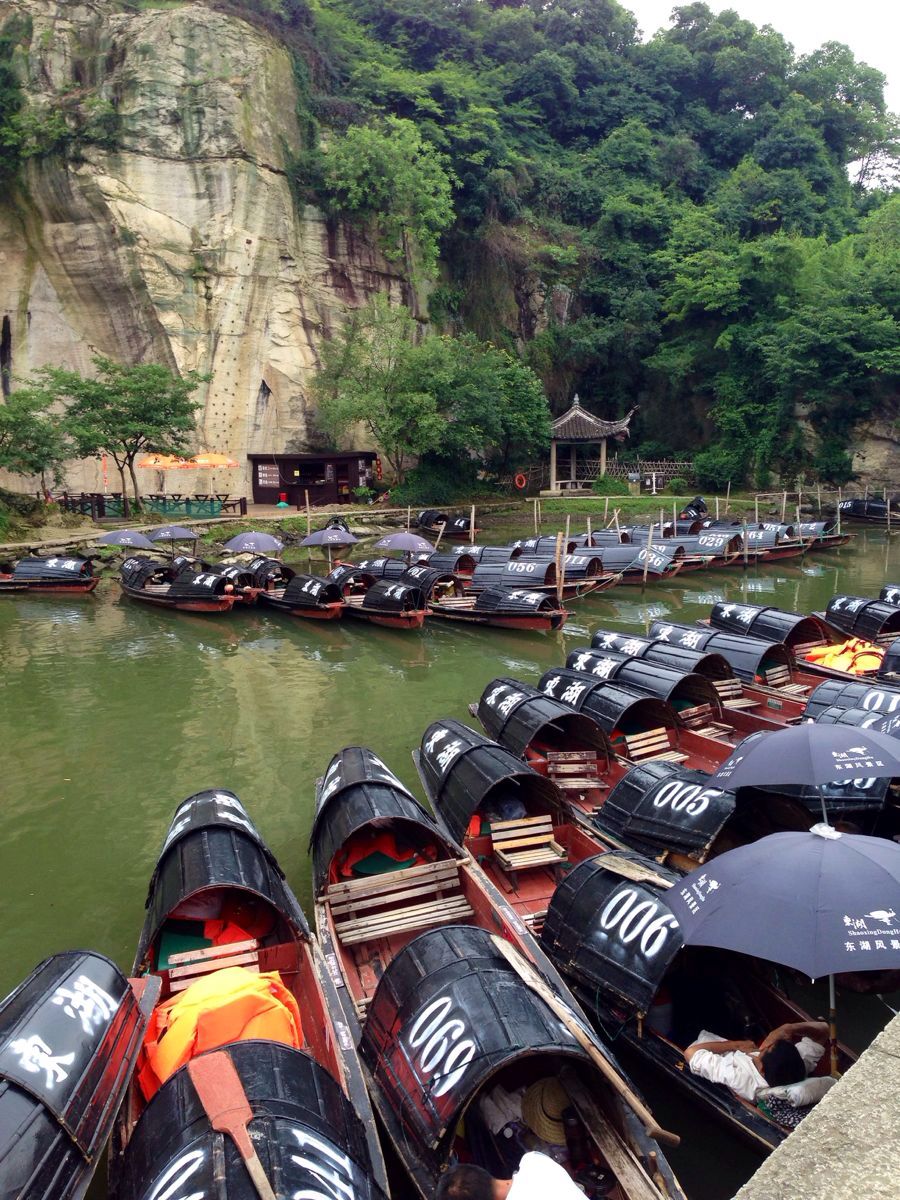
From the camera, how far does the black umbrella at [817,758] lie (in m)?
5.18

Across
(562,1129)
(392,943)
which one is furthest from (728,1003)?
(392,943)

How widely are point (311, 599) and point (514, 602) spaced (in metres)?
5.32

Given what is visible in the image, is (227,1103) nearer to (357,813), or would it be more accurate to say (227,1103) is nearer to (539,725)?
(357,813)

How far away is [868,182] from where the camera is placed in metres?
50.9

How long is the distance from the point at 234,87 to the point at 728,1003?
121 feet

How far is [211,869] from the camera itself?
6.27 metres

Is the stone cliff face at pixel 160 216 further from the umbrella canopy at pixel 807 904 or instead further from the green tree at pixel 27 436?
the umbrella canopy at pixel 807 904

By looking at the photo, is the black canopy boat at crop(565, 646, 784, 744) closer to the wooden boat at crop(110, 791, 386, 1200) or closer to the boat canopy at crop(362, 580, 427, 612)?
the wooden boat at crop(110, 791, 386, 1200)

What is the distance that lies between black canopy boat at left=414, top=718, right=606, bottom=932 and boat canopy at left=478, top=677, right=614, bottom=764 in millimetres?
968

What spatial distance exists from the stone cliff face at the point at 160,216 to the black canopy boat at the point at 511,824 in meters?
26.7

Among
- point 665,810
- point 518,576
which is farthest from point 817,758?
point 518,576

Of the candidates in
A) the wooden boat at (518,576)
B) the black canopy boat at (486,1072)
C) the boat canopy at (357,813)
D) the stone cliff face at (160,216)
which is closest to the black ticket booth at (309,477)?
the stone cliff face at (160,216)

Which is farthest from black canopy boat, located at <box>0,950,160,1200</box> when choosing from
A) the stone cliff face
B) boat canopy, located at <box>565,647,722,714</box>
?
the stone cliff face

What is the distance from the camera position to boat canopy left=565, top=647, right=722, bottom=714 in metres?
10.5
